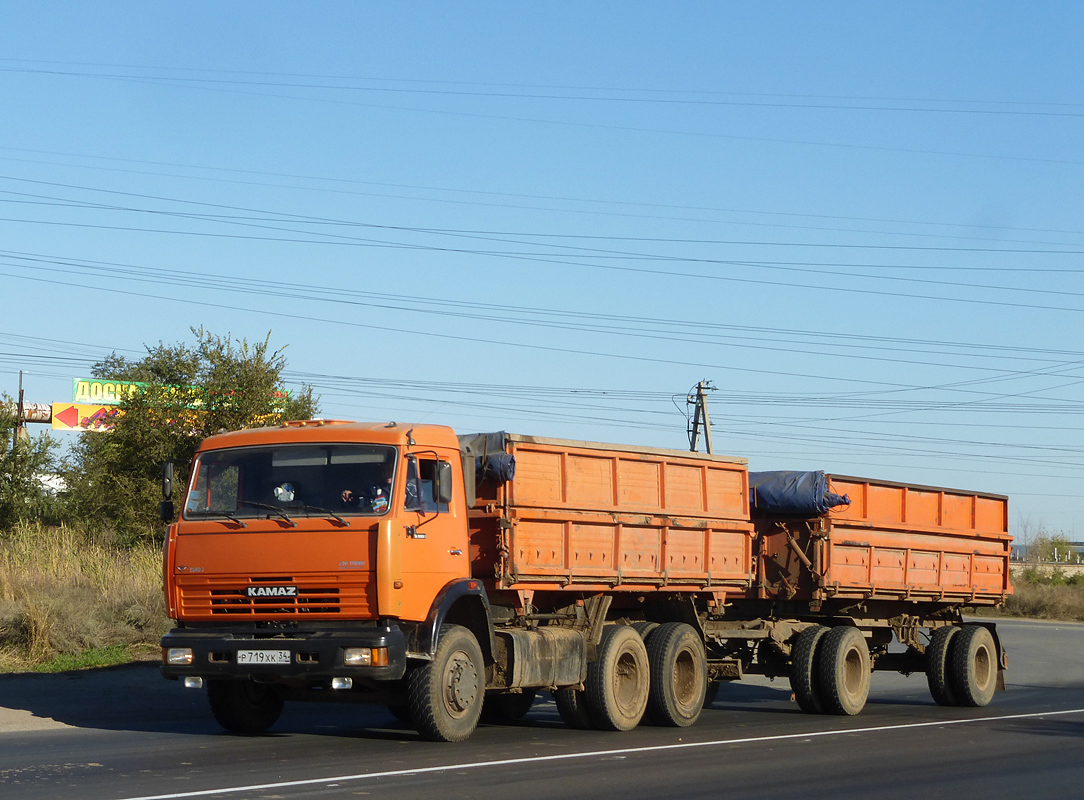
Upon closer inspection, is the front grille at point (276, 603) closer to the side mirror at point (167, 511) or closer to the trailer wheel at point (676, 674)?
the side mirror at point (167, 511)

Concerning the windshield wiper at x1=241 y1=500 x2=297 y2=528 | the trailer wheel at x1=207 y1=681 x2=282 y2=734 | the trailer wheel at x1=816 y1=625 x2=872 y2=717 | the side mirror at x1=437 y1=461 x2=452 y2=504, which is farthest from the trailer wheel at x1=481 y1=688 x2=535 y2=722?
the windshield wiper at x1=241 y1=500 x2=297 y2=528

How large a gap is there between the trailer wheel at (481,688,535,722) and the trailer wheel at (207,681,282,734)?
2.90 meters

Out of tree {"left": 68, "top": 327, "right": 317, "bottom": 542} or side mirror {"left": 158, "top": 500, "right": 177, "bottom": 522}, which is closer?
side mirror {"left": 158, "top": 500, "right": 177, "bottom": 522}

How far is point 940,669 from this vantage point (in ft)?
62.2

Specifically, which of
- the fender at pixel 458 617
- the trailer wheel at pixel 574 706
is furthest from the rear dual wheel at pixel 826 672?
the fender at pixel 458 617

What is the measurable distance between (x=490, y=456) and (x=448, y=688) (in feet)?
7.43

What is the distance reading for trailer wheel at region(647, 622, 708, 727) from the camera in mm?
14375

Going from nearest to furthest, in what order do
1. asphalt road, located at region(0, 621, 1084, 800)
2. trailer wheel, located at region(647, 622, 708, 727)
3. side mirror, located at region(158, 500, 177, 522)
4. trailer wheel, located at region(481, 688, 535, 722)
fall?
1. asphalt road, located at region(0, 621, 1084, 800)
2. side mirror, located at region(158, 500, 177, 522)
3. trailer wheel, located at region(647, 622, 708, 727)
4. trailer wheel, located at region(481, 688, 535, 722)

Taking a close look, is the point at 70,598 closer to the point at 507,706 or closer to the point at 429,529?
the point at 507,706

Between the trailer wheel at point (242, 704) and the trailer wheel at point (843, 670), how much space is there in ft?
23.6

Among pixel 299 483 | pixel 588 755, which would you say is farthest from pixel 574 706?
pixel 299 483

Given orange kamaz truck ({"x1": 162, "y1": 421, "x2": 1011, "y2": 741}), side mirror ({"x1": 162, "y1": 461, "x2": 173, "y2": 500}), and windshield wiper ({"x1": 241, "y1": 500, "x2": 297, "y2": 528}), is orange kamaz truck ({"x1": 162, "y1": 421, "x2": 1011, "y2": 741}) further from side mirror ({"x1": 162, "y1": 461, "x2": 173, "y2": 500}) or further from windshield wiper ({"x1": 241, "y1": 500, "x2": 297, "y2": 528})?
side mirror ({"x1": 162, "y1": 461, "x2": 173, "y2": 500})

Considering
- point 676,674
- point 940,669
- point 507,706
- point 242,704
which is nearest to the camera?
point 242,704

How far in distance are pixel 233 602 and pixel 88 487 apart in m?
18.7
